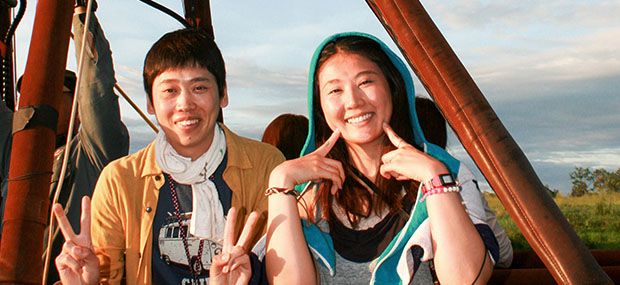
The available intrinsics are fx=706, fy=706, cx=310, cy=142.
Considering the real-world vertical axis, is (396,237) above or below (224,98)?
below

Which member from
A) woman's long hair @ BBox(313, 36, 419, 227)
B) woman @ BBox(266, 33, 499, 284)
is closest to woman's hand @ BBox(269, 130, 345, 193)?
woman @ BBox(266, 33, 499, 284)

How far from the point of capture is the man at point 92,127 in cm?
280

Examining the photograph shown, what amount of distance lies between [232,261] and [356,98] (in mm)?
530

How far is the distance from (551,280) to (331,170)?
151 centimetres

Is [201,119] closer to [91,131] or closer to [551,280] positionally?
[91,131]

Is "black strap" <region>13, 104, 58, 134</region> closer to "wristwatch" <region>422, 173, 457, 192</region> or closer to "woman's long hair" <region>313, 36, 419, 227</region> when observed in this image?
"woman's long hair" <region>313, 36, 419, 227</region>

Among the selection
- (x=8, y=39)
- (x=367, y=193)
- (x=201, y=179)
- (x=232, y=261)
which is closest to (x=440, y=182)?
(x=367, y=193)

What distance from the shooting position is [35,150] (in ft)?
6.79

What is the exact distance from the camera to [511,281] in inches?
116

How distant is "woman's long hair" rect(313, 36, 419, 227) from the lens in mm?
1901

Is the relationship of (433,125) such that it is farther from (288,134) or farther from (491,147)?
(491,147)

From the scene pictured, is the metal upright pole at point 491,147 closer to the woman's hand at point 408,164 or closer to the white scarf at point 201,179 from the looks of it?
the woman's hand at point 408,164

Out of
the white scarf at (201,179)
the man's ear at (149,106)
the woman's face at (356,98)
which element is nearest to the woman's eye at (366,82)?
the woman's face at (356,98)

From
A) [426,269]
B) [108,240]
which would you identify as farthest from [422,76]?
[108,240]
